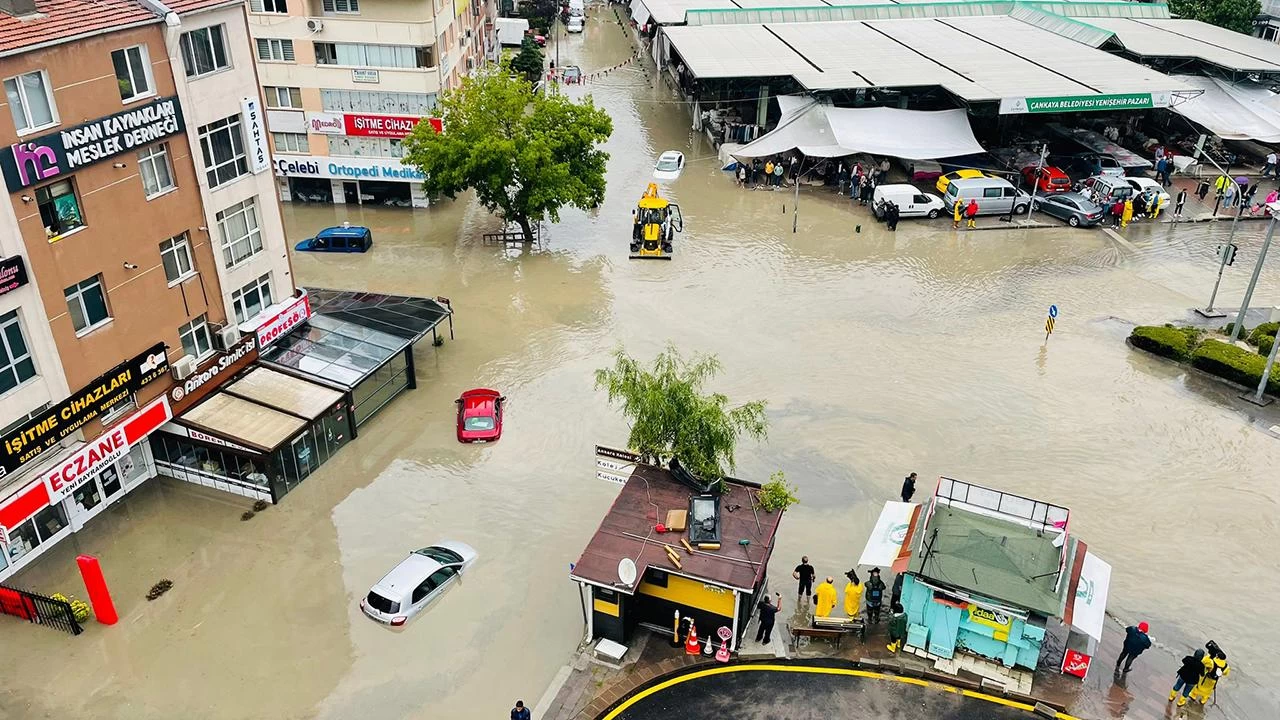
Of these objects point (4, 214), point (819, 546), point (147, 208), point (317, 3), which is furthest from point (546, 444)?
point (317, 3)

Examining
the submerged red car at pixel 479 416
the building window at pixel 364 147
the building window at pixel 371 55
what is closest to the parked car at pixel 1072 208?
the submerged red car at pixel 479 416

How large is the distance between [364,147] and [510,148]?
35.9 ft

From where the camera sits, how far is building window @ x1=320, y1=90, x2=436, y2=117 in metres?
43.8

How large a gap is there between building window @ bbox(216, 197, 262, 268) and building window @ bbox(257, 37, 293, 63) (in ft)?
61.0

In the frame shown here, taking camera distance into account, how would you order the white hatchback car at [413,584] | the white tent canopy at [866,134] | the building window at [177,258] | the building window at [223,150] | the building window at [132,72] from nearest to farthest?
the white hatchback car at [413,584] → the building window at [132,72] → the building window at [177,258] → the building window at [223,150] → the white tent canopy at [866,134]

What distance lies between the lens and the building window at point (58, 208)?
2136cm

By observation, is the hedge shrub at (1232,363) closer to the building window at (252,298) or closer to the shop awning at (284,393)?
the shop awning at (284,393)

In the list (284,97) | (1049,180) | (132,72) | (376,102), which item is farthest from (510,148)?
→ (1049,180)

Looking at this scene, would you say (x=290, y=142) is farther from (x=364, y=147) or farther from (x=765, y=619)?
(x=765, y=619)

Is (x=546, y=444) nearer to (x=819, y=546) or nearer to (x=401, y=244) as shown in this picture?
(x=819, y=546)

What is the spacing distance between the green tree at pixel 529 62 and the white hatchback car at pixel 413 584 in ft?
172

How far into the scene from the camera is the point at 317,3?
42219 millimetres

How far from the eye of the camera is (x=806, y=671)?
2038 cm

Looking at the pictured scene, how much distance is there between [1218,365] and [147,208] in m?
33.9
